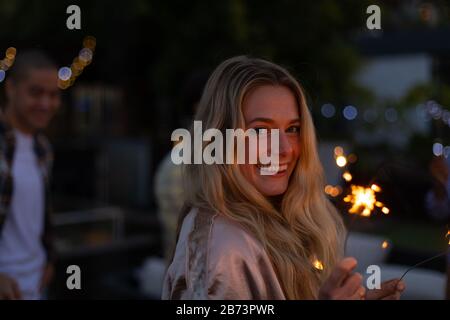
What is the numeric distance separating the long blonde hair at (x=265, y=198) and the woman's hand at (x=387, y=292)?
0.17 metres

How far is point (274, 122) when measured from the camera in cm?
126

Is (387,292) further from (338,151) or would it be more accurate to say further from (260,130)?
(338,151)

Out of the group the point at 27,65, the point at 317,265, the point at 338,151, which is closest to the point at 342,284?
the point at 317,265

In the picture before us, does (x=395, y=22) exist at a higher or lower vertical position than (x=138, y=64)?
higher

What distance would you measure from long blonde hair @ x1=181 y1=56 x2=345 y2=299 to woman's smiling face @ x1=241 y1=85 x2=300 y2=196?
0.02 metres

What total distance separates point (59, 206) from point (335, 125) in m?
7.32

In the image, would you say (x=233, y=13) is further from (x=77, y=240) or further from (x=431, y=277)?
(x=431, y=277)

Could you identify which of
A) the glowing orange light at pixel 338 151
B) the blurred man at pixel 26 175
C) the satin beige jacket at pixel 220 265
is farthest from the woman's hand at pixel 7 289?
the glowing orange light at pixel 338 151

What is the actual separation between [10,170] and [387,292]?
1.70 m

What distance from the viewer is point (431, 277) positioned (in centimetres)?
333

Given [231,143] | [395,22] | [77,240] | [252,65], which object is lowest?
[77,240]

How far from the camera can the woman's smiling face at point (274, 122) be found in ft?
4.07

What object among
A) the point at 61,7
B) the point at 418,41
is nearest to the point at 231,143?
the point at 61,7

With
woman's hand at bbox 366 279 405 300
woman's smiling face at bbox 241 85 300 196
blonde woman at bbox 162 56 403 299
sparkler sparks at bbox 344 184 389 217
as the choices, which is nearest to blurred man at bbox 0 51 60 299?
blonde woman at bbox 162 56 403 299
